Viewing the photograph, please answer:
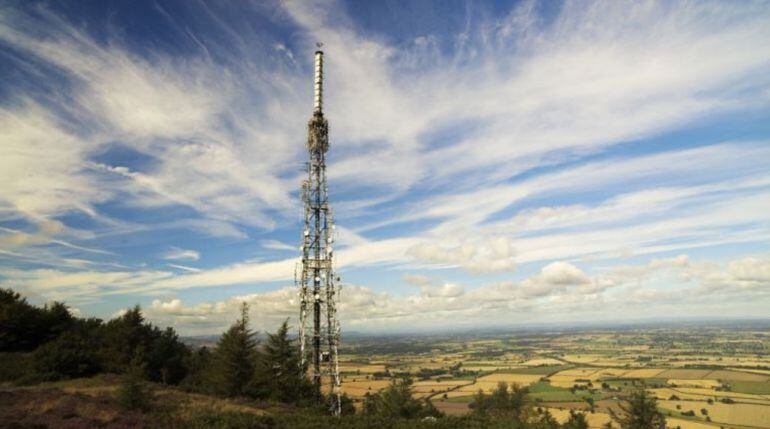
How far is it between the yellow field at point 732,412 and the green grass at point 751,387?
19811 millimetres

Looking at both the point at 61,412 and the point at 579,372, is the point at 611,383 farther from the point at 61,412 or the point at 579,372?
the point at 61,412

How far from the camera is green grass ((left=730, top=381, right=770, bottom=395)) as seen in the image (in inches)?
4091

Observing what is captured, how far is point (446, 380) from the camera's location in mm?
132750

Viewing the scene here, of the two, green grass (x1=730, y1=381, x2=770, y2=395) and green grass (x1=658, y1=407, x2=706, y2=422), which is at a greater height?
green grass (x1=658, y1=407, x2=706, y2=422)

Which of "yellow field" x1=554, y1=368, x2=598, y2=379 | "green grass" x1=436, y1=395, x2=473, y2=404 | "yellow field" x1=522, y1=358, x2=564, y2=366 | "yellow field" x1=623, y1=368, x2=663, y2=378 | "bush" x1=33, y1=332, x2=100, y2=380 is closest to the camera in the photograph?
"bush" x1=33, y1=332, x2=100, y2=380

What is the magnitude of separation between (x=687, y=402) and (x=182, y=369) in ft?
345

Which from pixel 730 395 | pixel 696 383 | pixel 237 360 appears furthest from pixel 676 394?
pixel 237 360

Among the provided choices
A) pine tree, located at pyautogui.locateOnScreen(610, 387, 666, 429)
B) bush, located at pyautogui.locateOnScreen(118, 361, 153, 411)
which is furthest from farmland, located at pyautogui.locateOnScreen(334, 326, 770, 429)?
bush, located at pyautogui.locateOnScreen(118, 361, 153, 411)

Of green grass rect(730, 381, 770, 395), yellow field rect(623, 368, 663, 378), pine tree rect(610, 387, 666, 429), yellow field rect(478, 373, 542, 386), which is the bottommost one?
yellow field rect(623, 368, 663, 378)

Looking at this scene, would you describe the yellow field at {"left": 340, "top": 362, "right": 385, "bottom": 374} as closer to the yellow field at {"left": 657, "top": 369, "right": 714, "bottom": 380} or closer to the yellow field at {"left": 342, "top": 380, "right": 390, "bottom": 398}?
the yellow field at {"left": 342, "top": 380, "right": 390, "bottom": 398}

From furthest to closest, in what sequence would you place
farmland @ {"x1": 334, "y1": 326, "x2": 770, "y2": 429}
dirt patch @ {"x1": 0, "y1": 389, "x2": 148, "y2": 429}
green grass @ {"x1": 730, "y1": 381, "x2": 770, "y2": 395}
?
green grass @ {"x1": 730, "y1": 381, "x2": 770, "y2": 395}
farmland @ {"x1": 334, "y1": 326, "x2": 770, "y2": 429}
dirt patch @ {"x1": 0, "y1": 389, "x2": 148, "y2": 429}

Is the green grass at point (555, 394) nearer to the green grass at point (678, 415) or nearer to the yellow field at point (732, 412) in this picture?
the green grass at point (678, 415)

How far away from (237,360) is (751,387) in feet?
440

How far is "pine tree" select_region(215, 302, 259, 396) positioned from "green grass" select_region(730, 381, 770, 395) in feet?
408
